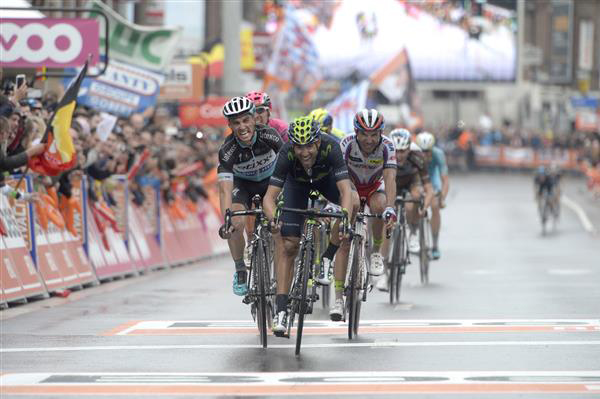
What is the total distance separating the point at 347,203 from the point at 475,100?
89541mm

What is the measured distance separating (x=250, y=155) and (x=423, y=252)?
648cm

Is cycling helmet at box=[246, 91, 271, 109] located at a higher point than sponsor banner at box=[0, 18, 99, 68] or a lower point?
lower

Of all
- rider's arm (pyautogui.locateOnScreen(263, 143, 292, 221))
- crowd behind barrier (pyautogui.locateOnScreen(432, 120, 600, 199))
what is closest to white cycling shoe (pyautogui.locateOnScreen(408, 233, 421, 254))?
rider's arm (pyautogui.locateOnScreen(263, 143, 292, 221))

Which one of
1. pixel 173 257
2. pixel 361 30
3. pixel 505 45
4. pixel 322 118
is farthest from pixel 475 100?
pixel 322 118

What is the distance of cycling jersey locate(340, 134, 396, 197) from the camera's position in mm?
13320

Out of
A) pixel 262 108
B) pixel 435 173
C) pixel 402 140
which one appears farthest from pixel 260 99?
pixel 435 173

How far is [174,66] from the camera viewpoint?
29.6 metres

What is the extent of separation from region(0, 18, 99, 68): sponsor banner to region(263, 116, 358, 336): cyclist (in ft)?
24.1

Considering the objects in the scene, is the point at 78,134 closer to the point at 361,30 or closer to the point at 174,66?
the point at 174,66

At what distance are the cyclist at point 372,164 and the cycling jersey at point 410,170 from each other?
2.83 m

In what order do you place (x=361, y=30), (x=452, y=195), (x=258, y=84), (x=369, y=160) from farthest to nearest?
(x=361, y=30)
(x=258, y=84)
(x=452, y=195)
(x=369, y=160)

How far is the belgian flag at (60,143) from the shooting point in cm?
1591

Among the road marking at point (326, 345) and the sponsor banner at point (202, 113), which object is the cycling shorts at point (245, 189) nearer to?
the road marking at point (326, 345)

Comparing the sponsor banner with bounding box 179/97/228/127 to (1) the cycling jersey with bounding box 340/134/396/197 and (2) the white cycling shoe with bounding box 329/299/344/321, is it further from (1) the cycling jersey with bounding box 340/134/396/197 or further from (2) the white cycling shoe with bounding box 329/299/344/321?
(2) the white cycling shoe with bounding box 329/299/344/321
